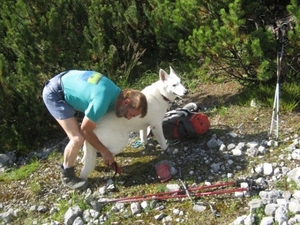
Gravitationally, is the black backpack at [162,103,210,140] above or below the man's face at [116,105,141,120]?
below

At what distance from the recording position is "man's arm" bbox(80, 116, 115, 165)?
13.7ft

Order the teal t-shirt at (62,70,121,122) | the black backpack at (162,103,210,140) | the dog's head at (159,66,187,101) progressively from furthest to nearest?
the black backpack at (162,103,210,140) < the dog's head at (159,66,187,101) < the teal t-shirt at (62,70,121,122)

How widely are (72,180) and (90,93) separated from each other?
1.16 metres

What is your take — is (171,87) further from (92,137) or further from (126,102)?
(92,137)

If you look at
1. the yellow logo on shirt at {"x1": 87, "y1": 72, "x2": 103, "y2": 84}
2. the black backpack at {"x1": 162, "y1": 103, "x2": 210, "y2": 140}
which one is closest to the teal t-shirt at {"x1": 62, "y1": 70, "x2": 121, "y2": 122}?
the yellow logo on shirt at {"x1": 87, "y1": 72, "x2": 103, "y2": 84}

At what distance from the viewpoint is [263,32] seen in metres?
5.29

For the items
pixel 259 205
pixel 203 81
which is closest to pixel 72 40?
pixel 203 81

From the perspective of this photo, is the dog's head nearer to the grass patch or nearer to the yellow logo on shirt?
the yellow logo on shirt

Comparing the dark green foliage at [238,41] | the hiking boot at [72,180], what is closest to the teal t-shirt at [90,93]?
the hiking boot at [72,180]

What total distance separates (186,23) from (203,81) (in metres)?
1.41

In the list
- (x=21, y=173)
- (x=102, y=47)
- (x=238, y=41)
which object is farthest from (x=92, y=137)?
(x=102, y=47)

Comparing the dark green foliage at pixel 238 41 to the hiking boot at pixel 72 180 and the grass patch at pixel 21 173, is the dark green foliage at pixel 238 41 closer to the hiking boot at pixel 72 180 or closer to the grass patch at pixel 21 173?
the hiking boot at pixel 72 180

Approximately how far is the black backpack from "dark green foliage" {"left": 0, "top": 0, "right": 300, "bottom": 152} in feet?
2.97

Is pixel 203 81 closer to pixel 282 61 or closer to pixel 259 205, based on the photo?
pixel 282 61
